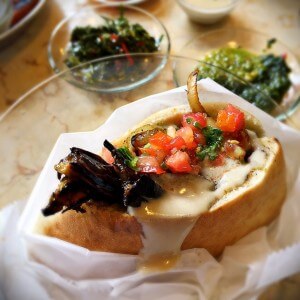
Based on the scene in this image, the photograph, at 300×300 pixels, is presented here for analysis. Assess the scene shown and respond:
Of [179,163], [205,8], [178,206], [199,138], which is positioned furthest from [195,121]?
[205,8]

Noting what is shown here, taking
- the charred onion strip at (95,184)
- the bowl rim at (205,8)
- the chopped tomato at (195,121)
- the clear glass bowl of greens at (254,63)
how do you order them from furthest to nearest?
the bowl rim at (205,8)
the clear glass bowl of greens at (254,63)
the chopped tomato at (195,121)
the charred onion strip at (95,184)

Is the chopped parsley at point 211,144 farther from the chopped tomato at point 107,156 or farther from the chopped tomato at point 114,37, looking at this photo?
the chopped tomato at point 114,37

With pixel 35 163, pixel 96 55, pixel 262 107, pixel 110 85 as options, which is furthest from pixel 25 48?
pixel 262 107

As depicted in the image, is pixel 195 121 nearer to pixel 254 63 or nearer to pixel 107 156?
pixel 107 156

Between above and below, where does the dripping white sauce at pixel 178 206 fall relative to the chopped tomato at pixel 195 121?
below

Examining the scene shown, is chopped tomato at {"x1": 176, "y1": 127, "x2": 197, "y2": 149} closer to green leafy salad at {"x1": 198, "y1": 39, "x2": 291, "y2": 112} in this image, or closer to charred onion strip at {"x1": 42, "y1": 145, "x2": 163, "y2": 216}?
charred onion strip at {"x1": 42, "y1": 145, "x2": 163, "y2": 216}

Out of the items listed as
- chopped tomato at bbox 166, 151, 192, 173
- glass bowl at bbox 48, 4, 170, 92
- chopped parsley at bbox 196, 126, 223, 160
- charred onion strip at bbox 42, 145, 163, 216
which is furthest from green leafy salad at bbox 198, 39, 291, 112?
charred onion strip at bbox 42, 145, 163, 216

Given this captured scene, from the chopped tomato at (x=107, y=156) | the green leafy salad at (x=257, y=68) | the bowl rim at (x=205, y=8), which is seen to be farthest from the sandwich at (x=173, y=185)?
the bowl rim at (x=205, y=8)
